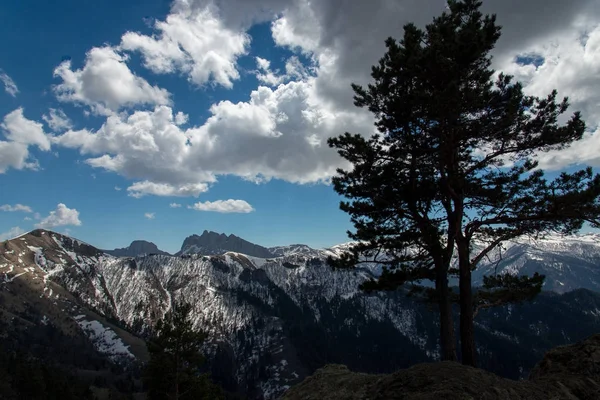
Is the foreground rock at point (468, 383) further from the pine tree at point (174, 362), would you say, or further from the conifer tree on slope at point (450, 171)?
the pine tree at point (174, 362)

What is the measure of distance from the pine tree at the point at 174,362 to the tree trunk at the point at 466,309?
30.2m

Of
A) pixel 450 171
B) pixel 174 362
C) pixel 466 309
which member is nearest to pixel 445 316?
pixel 466 309

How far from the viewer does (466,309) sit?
60.2 feet

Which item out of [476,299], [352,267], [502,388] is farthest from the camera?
[352,267]

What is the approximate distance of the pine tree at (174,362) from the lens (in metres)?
37.9

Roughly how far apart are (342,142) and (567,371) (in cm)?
1494

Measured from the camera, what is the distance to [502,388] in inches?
440

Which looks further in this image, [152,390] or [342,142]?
[152,390]

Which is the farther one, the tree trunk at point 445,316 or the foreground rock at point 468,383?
the tree trunk at point 445,316

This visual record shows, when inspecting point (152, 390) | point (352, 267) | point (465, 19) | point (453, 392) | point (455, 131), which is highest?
point (465, 19)

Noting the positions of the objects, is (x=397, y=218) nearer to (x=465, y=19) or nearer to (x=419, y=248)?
(x=419, y=248)

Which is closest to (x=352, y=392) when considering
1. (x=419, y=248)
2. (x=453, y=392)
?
(x=453, y=392)

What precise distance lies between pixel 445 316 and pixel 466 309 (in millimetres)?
1364

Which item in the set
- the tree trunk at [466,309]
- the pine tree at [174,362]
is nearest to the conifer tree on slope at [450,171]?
the tree trunk at [466,309]
